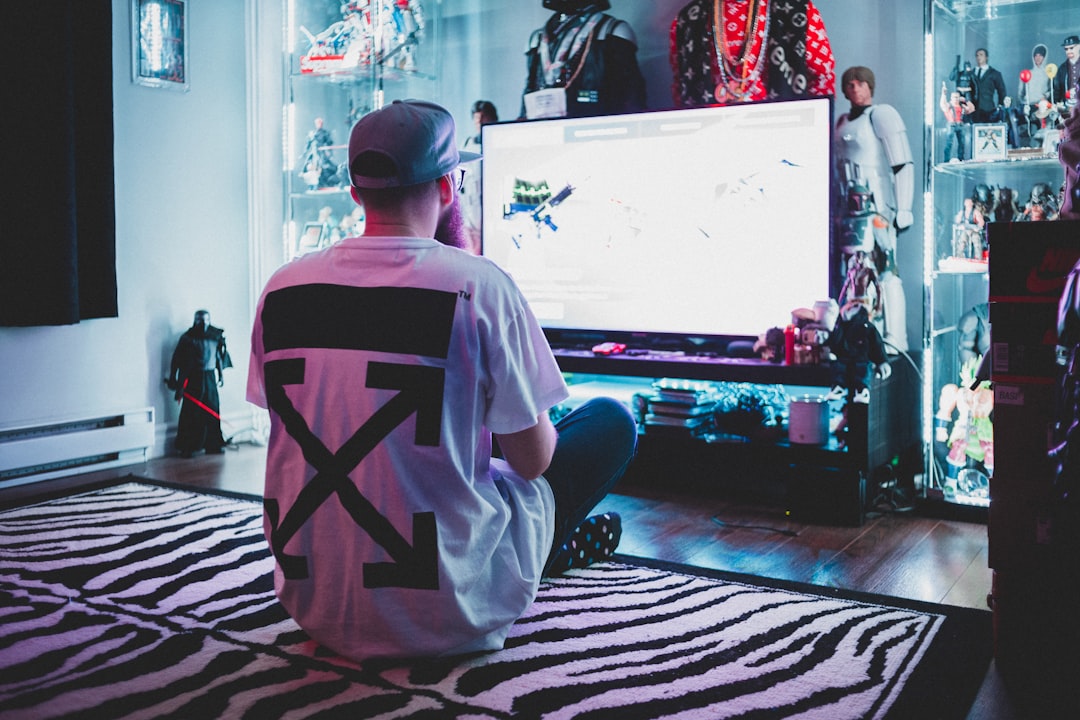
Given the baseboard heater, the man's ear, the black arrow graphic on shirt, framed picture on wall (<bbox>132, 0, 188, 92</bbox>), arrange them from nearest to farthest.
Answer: the black arrow graphic on shirt, the man's ear, the baseboard heater, framed picture on wall (<bbox>132, 0, 188, 92</bbox>)

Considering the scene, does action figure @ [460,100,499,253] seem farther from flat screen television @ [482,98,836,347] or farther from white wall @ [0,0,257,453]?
white wall @ [0,0,257,453]

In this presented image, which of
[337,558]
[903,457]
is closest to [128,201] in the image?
[337,558]

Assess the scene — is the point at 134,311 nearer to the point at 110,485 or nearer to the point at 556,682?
the point at 110,485

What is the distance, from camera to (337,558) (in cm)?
168

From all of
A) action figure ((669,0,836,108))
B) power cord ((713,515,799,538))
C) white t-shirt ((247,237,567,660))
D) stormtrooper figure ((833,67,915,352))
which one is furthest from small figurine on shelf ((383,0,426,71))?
white t-shirt ((247,237,567,660))

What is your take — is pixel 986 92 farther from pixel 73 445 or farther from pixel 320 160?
pixel 73 445

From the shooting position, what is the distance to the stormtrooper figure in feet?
10.8

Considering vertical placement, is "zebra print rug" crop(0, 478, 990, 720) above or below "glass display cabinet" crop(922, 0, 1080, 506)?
below

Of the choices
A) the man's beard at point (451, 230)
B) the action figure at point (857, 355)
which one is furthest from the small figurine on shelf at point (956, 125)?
the man's beard at point (451, 230)

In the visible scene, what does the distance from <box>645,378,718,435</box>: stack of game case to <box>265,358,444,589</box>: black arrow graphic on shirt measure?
78.6 inches

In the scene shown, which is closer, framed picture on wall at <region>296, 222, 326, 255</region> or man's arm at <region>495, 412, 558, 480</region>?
man's arm at <region>495, 412, 558, 480</region>

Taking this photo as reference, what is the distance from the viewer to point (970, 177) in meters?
3.12

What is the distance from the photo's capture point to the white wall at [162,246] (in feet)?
12.6

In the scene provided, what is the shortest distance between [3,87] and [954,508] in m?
3.63
